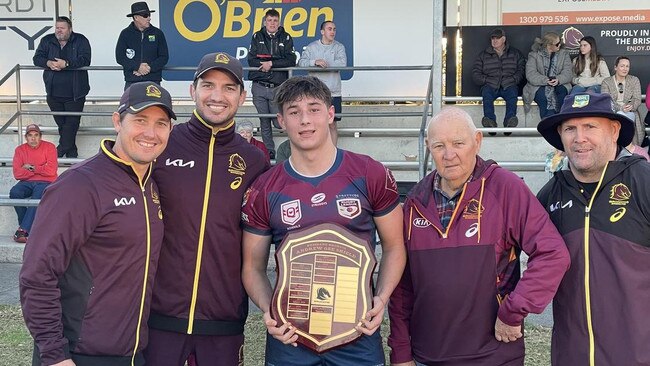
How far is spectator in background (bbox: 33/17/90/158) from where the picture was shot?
33.6ft

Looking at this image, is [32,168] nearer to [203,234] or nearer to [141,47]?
[141,47]

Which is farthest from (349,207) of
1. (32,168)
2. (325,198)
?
(32,168)

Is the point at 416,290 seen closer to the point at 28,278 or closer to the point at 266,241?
the point at 266,241

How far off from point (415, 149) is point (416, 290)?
758cm

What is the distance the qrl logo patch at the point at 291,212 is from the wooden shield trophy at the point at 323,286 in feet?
0.31

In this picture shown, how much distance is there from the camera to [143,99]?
3299 mm

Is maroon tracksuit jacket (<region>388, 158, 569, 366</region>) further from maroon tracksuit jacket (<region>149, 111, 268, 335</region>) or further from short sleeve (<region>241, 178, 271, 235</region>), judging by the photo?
maroon tracksuit jacket (<region>149, 111, 268, 335</region>)

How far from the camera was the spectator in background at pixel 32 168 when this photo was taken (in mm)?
9367

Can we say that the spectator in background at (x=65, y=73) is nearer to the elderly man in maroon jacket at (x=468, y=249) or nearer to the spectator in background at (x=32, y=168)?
the spectator in background at (x=32, y=168)

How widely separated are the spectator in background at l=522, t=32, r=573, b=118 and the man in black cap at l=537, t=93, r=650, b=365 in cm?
738

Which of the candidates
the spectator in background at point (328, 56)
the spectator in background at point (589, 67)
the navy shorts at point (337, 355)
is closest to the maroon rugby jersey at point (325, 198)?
the navy shorts at point (337, 355)

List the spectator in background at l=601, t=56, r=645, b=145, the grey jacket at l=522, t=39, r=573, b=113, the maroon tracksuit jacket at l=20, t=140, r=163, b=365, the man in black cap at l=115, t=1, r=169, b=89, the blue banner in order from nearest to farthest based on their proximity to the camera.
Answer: the maroon tracksuit jacket at l=20, t=140, r=163, b=365 < the man in black cap at l=115, t=1, r=169, b=89 < the spectator in background at l=601, t=56, r=645, b=145 < the grey jacket at l=522, t=39, r=573, b=113 < the blue banner

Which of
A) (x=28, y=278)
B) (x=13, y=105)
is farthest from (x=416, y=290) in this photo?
(x=13, y=105)

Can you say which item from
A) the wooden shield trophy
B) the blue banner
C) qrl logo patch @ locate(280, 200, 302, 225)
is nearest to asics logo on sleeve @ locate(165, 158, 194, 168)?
qrl logo patch @ locate(280, 200, 302, 225)
